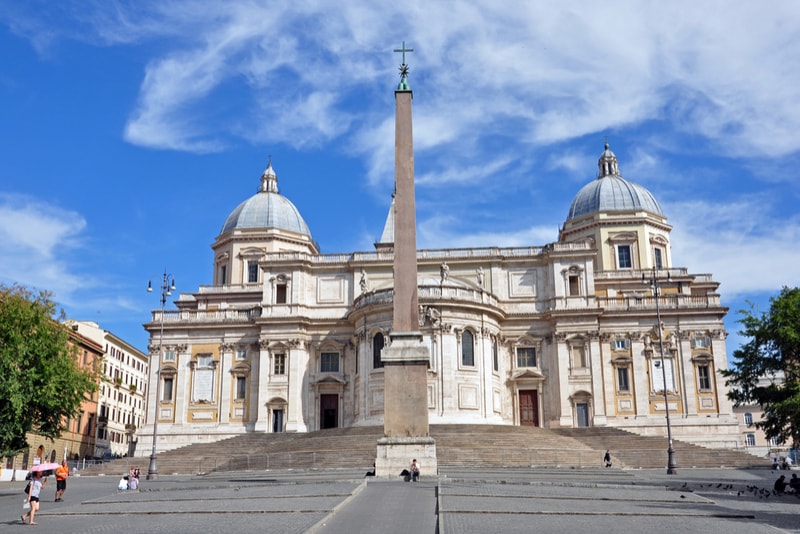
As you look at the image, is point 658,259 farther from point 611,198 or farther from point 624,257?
point 611,198

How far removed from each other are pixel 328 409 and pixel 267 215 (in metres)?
20.0

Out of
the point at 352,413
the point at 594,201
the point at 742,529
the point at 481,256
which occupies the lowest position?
the point at 742,529

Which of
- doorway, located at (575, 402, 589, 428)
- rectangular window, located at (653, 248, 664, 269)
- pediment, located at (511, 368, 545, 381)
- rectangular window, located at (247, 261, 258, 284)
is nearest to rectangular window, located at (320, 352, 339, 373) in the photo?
rectangular window, located at (247, 261, 258, 284)

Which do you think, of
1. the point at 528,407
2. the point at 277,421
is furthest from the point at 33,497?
the point at 528,407

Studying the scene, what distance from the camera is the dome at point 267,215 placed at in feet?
226

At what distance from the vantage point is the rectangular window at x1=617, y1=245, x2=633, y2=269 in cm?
6313

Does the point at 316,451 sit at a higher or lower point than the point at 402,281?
lower

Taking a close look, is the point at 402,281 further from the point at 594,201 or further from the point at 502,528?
the point at 594,201

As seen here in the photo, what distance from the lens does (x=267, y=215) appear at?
69188mm

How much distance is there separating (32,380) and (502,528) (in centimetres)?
2150

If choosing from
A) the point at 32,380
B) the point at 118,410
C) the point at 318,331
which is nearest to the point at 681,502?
the point at 32,380

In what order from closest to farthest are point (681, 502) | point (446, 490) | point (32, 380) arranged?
1. point (681, 502)
2. point (446, 490)
3. point (32, 380)

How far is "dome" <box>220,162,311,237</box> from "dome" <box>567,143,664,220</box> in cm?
2400

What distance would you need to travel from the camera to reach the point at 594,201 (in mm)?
66000
